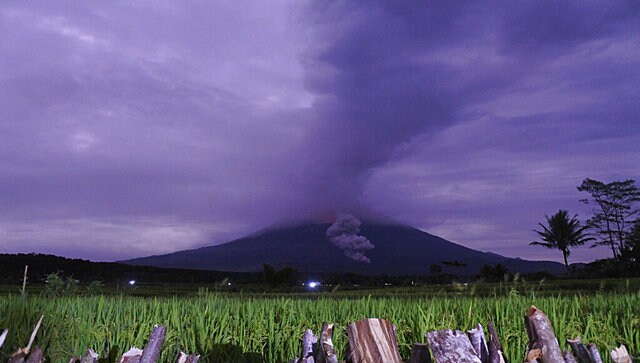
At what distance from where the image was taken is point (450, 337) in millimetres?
3066

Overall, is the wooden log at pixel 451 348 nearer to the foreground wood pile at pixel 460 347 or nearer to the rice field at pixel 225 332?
the foreground wood pile at pixel 460 347

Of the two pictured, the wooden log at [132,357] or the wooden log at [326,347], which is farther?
the wooden log at [132,357]

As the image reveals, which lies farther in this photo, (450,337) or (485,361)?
(485,361)

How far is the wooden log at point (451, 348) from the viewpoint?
303 cm

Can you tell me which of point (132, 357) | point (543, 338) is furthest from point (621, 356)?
point (132, 357)

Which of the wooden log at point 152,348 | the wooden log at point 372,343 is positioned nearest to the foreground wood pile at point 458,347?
the wooden log at point 372,343

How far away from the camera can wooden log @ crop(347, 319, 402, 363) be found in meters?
3.14

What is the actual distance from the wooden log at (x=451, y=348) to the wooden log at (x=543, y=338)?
380 millimetres

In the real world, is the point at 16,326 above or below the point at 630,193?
below

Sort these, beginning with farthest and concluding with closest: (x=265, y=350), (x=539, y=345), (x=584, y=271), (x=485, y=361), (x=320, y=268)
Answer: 1. (x=320, y=268)
2. (x=584, y=271)
3. (x=265, y=350)
4. (x=485, y=361)
5. (x=539, y=345)

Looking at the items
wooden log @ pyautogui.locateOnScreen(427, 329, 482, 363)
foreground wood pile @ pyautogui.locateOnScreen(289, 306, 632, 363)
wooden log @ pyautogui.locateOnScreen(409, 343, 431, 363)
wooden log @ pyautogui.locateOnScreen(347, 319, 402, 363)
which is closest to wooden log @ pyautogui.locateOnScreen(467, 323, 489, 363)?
foreground wood pile @ pyautogui.locateOnScreen(289, 306, 632, 363)

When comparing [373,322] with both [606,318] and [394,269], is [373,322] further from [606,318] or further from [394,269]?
[394,269]

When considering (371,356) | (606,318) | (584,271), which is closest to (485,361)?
(371,356)

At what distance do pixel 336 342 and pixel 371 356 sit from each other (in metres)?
2.96
